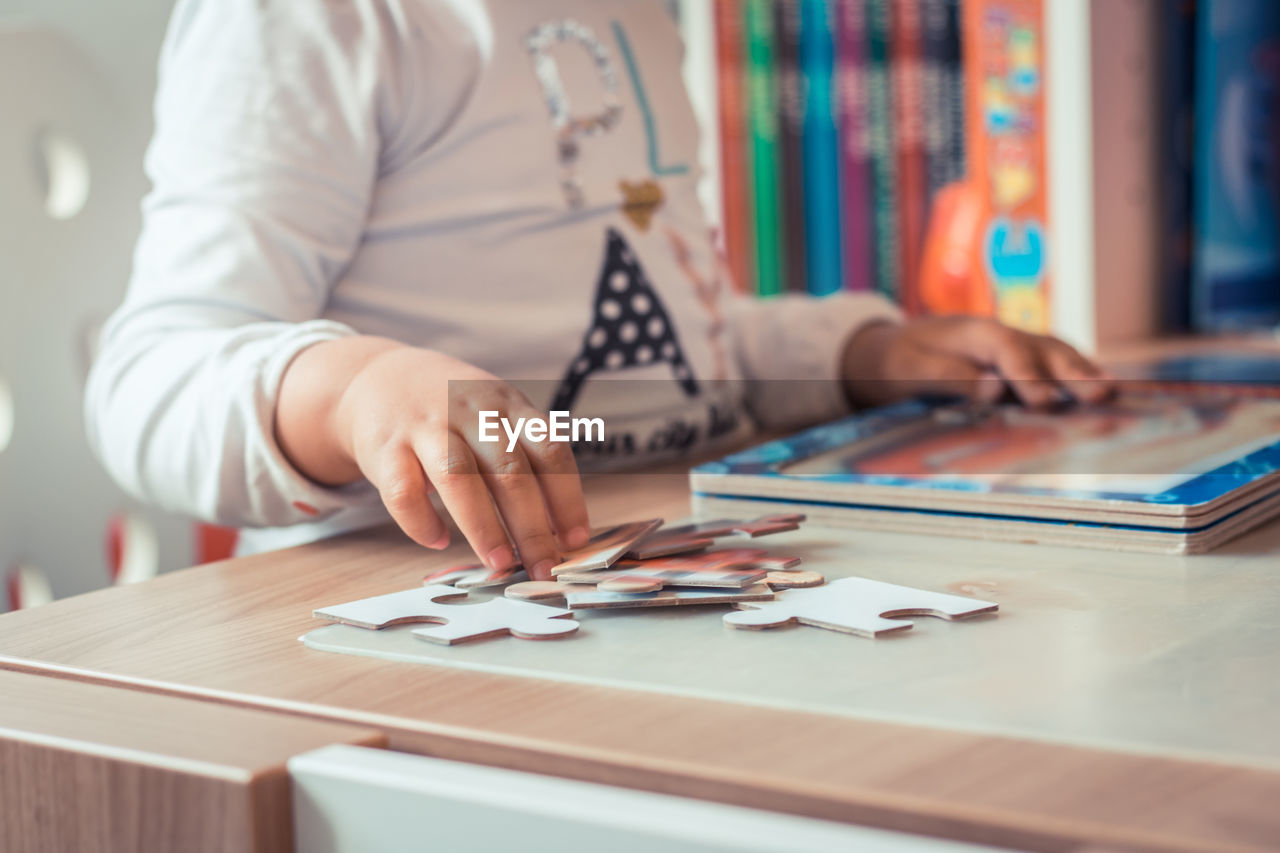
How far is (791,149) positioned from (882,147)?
131mm

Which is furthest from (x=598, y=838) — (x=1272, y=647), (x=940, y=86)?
(x=940, y=86)

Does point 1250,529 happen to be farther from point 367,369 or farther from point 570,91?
point 570,91

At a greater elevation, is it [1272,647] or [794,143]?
[794,143]

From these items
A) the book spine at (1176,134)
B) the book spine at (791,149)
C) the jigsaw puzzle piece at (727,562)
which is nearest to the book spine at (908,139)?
the book spine at (791,149)

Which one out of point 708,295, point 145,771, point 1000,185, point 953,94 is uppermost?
point 953,94

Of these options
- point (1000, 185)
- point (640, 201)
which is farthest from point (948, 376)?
point (1000, 185)

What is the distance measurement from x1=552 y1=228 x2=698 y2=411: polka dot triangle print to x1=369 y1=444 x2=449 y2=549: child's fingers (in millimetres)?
354

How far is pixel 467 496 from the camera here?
1.97 ft

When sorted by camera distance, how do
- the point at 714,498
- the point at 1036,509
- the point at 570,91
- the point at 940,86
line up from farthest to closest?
the point at 940,86, the point at 570,91, the point at 714,498, the point at 1036,509

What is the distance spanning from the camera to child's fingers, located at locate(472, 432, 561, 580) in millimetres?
599

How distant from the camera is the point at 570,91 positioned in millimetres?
1021

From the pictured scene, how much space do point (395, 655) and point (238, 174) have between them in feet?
1.48

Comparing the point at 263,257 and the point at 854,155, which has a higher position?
the point at 854,155

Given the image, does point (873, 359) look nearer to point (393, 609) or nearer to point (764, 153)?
point (393, 609)
